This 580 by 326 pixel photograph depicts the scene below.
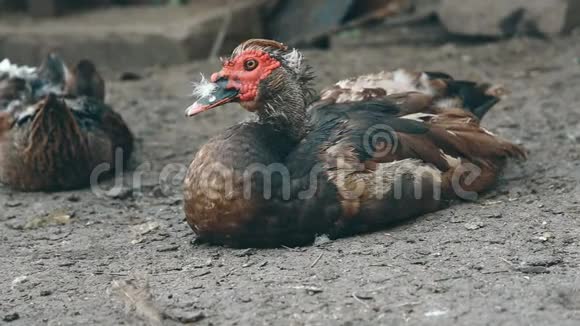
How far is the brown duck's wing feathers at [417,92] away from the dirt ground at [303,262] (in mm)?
481

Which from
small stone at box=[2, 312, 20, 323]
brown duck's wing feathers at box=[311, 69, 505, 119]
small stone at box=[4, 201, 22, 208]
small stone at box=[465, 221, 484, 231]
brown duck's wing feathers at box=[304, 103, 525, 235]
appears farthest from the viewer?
small stone at box=[4, 201, 22, 208]

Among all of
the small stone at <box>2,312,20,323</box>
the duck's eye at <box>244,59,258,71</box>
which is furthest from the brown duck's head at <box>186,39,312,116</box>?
the small stone at <box>2,312,20,323</box>

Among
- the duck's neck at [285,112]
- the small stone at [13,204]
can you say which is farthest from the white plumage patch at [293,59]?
the small stone at [13,204]

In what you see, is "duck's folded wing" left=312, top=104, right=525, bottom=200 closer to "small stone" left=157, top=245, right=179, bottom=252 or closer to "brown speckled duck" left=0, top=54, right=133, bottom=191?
"small stone" left=157, top=245, right=179, bottom=252

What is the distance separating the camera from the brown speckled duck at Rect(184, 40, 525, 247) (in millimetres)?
4656

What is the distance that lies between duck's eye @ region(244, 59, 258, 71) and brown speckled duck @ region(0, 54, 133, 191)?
1.77m

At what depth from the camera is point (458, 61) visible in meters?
8.66

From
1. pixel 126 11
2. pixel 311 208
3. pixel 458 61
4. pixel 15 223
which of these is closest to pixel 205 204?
pixel 311 208

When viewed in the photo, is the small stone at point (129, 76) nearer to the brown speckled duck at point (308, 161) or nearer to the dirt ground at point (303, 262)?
the dirt ground at point (303, 262)

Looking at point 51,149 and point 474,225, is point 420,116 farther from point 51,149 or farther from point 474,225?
point 51,149

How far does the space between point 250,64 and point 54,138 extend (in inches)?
73.6

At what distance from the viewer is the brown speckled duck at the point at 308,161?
466cm

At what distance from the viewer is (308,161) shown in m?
4.80

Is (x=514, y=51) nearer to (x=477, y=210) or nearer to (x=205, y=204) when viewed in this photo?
(x=477, y=210)
